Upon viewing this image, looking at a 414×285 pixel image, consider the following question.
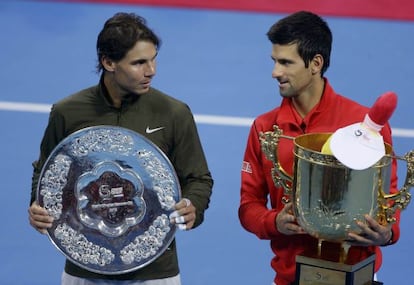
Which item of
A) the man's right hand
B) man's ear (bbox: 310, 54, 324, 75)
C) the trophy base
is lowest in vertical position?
the trophy base

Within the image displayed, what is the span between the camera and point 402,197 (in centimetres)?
407

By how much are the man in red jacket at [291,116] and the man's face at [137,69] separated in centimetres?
54

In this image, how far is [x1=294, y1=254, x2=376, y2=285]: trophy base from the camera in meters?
4.11

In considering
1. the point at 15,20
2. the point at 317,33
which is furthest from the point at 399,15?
the point at 317,33

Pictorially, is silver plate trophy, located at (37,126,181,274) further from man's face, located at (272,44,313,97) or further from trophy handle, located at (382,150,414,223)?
trophy handle, located at (382,150,414,223)

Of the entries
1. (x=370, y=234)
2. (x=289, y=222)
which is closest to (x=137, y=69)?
(x=289, y=222)

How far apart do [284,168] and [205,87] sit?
5262mm

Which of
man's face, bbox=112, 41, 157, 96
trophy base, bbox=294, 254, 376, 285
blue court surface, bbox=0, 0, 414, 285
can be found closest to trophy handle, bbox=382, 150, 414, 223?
trophy base, bbox=294, 254, 376, 285

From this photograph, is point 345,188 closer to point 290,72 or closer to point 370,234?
point 370,234

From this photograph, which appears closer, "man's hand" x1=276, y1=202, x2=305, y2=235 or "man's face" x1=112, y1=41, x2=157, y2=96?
"man's hand" x1=276, y1=202, x2=305, y2=235

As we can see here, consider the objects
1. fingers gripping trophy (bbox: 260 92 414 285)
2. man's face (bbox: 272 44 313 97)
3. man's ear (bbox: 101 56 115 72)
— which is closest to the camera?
fingers gripping trophy (bbox: 260 92 414 285)

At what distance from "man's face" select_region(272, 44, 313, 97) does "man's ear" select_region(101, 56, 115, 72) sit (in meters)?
0.73

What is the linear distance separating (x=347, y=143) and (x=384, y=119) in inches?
6.8

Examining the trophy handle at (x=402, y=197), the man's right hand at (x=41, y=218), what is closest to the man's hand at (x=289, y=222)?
the trophy handle at (x=402, y=197)
